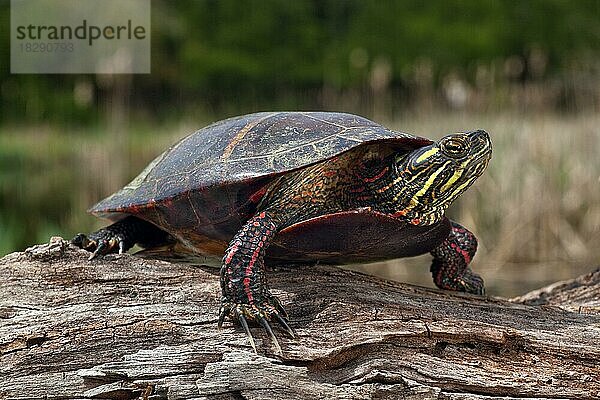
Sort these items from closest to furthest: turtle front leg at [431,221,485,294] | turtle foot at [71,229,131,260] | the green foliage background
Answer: turtle foot at [71,229,131,260]
turtle front leg at [431,221,485,294]
the green foliage background

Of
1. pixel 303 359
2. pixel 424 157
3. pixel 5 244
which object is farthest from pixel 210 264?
pixel 5 244

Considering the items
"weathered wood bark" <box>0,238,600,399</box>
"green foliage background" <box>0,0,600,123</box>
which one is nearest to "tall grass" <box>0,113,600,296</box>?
"weathered wood bark" <box>0,238,600,399</box>

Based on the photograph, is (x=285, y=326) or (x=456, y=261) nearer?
(x=285, y=326)

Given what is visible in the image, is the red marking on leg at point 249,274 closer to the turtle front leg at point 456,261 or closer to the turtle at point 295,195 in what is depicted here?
the turtle at point 295,195

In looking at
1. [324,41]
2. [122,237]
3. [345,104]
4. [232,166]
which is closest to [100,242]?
[122,237]

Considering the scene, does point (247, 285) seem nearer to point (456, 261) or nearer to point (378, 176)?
point (378, 176)

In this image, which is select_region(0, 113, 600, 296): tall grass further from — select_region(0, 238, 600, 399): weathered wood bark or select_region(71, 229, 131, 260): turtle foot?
select_region(0, 238, 600, 399): weathered wood bark

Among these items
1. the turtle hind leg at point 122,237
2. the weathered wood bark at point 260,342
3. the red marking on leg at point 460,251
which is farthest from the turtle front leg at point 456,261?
the turtle hind leg at point 122,237
